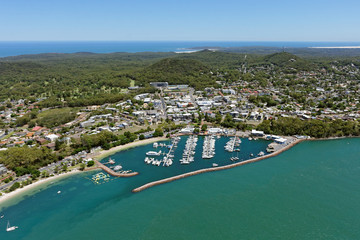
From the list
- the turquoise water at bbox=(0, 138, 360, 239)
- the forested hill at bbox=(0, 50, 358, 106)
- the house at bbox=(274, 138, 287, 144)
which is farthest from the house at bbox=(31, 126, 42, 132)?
the house at bbox=(274, 138, 287, 144)

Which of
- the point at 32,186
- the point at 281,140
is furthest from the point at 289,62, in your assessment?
the point at 32,186

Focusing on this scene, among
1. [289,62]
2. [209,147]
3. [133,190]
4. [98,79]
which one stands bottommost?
[133,190]

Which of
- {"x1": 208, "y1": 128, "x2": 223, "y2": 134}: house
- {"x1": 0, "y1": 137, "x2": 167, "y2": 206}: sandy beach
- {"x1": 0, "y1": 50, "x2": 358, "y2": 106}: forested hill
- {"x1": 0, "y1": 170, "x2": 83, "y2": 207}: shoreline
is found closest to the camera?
{"x1": 0, "y1": 170, "x2": 83, "y2": 207}: shoreline

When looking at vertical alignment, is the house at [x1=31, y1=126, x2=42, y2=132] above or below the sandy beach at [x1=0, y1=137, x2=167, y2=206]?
above

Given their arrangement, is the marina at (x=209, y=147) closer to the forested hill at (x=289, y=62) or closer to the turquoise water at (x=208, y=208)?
the turquoise water at (x=208, y=208)

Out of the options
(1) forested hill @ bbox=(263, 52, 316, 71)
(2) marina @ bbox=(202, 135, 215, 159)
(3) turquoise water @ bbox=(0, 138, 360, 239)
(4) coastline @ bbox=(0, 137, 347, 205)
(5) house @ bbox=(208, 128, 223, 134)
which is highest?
(1) forested hill @ bbox=(263, 52, 316, 71)

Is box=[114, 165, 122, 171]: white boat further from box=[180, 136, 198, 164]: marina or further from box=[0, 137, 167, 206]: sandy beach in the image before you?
box=[180, 136, 198, 164]: marina

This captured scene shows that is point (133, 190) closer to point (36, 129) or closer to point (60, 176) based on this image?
point (60, 176)

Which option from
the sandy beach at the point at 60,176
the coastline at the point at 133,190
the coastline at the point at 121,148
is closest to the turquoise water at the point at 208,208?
the coastline at the point at 133,190
